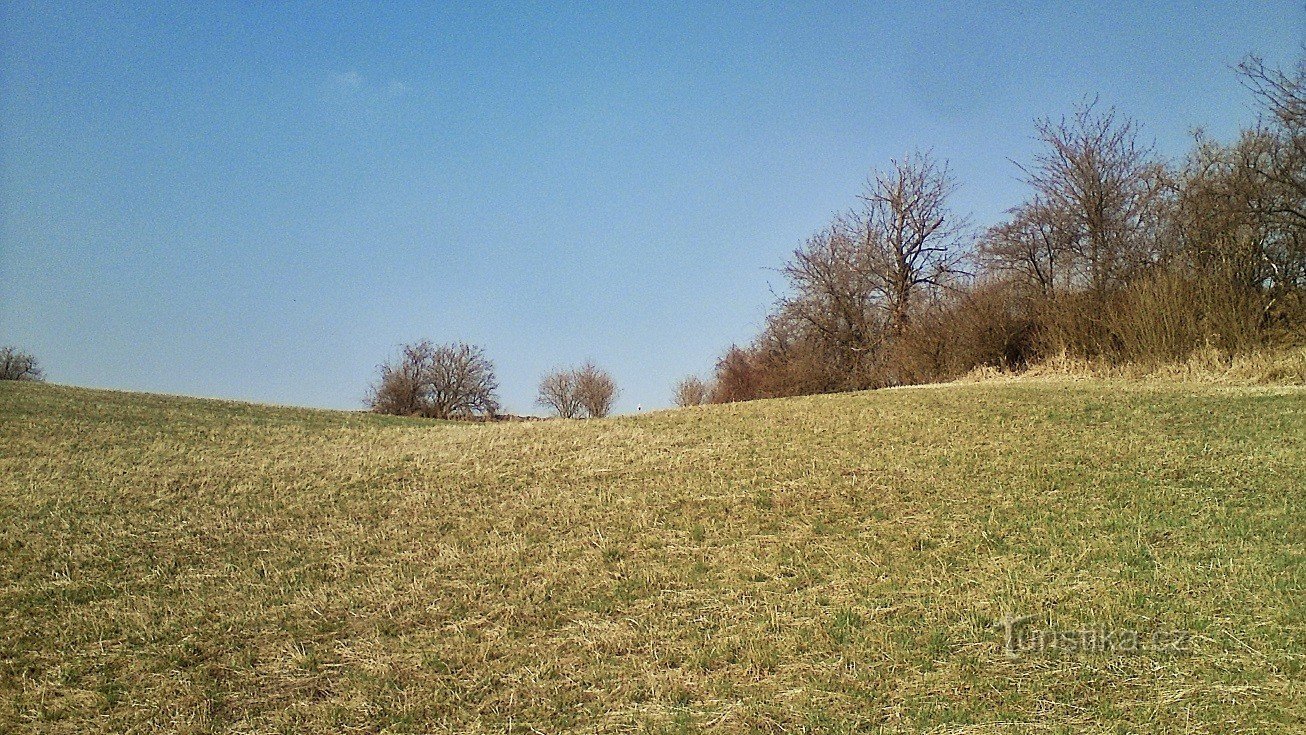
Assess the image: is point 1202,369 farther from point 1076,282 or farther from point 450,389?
point 450,389

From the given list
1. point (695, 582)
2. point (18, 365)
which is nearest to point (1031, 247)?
point (695, 582)

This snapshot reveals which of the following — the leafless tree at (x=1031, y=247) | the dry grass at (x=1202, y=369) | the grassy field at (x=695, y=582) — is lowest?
the grassy field at (x=695, y=582)

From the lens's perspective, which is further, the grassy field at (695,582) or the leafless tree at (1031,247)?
the leafless tree at (1031,247)

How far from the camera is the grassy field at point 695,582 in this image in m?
5.48

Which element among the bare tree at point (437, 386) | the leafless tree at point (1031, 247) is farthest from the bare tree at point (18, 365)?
the leafless tree at point (1031, 247)

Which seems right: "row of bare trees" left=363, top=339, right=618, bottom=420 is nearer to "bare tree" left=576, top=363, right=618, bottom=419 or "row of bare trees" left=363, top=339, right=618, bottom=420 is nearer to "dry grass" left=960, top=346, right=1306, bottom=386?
"bare tree" left=576, top=363, right=618, bottom=419

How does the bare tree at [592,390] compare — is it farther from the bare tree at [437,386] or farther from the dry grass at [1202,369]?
the dry grass at [1202,369]

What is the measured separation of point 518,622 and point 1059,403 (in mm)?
10673

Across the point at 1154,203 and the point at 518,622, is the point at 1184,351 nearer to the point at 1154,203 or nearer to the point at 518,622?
the point at 1154,203

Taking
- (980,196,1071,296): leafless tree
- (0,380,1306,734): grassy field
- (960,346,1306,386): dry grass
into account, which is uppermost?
(980,196,1071,296): leafless tree

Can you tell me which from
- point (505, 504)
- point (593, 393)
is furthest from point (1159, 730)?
point (593, 393)

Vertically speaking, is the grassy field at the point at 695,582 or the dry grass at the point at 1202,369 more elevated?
the dry grass at the point at 1202,369

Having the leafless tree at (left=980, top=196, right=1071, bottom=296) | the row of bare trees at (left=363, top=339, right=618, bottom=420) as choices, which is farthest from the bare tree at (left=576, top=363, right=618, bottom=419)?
the leafless tree at (left=980, top=196, right=1071, bottom=296)

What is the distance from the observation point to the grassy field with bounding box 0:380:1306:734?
5.48m
